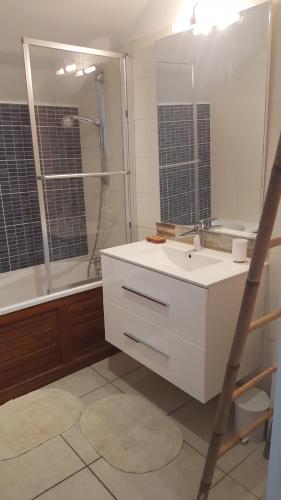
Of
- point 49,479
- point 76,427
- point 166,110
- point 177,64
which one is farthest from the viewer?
point 166,110

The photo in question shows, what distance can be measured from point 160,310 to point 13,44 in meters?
1.83

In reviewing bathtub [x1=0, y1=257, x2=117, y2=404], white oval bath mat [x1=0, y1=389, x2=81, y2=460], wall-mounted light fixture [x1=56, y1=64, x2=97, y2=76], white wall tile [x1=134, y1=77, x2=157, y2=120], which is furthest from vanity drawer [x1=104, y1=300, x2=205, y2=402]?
wall-mounted light fixture [x1=56, y1=64, x2=97, y2=76]

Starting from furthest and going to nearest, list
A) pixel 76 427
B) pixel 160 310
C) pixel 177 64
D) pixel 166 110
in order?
pixel 166 110 → pixel 177 64 → pixel 76 427 → pixel 160 310

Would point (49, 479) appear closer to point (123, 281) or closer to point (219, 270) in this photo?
point (123, 281)

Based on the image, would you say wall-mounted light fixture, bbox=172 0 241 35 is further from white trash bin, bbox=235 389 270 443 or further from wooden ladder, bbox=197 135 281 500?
white trash bin, bbox=235 389 270 443

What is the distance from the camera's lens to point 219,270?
1.74 m

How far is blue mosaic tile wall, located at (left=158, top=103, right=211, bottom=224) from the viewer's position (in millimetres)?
2059

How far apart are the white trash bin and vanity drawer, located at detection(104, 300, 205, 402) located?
25 cm

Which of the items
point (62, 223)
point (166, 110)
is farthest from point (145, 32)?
point (62, 223)

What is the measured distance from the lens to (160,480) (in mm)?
1606

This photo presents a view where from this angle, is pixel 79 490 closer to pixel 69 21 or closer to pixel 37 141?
pixel 37 141

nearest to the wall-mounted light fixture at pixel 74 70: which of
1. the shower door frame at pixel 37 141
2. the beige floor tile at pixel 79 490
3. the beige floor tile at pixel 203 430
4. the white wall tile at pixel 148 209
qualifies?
the shower door frame at pixel 37 141

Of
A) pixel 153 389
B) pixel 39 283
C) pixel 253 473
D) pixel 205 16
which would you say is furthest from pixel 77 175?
pixel 253 473

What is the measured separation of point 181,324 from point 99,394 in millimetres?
A: 800
